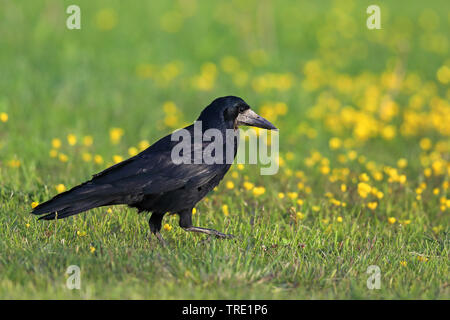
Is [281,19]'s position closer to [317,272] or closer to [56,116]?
[56,116]

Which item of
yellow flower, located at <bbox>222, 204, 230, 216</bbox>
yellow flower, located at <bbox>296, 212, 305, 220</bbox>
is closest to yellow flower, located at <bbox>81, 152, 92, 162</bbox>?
yellow flower, located at <bbox>222, 204, 230, 216</bbox>

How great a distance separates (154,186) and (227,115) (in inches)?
32.0

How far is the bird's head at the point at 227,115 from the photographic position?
4656mm

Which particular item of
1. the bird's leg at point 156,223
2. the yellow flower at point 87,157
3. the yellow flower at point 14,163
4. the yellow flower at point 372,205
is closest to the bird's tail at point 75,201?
the bird's leg at point 156,223

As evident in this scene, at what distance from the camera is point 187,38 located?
12008mm

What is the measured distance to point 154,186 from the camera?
14.2ft

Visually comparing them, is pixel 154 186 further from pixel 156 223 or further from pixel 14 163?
pixel 14 163

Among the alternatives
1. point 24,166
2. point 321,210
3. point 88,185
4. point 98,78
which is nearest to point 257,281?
point 88,185

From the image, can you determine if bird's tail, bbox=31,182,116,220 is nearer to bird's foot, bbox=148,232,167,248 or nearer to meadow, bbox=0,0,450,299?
meadow, bbox=0,0,450,299

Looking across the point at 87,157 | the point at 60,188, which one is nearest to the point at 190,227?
the point at 60,188

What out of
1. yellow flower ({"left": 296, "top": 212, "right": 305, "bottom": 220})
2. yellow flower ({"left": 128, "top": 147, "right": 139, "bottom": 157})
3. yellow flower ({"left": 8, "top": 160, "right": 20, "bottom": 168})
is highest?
yellow flower ({"left": 128, "top": 147, "right": 139, "bottom": 157})

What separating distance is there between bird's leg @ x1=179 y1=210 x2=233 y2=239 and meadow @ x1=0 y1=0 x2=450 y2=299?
0.11 metres

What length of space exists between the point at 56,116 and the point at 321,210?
12.4 feet

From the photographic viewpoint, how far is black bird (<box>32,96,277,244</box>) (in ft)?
13.8
